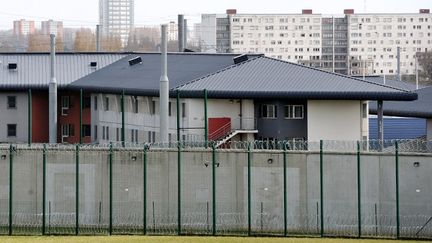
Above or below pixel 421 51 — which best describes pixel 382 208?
below

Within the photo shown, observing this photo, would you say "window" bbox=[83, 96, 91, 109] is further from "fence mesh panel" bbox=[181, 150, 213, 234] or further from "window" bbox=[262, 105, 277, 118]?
"fence mesh panel" bbox=[181, 150, 213, 234]

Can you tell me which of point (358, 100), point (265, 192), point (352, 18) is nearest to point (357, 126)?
point (358, 100)

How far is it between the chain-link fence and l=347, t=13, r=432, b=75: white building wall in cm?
14782

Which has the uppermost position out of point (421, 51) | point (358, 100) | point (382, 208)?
point (421, 51)

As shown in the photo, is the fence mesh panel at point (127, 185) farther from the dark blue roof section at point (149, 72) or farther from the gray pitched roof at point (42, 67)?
the gray pitched roof at point (42, 67)

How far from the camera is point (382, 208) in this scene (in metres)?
30.3

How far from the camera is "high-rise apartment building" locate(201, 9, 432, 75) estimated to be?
575ft

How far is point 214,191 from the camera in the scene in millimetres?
30641

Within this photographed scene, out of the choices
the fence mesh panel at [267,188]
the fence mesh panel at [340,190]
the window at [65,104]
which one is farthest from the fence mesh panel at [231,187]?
the window at [65,104]

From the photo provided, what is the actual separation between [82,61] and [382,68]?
119m

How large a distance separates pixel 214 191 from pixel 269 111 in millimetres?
22416

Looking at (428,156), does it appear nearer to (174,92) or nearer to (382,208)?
(382,208)

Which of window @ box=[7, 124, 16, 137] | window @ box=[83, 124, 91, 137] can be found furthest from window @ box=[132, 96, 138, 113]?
window @ box=[7, 124, 16, 137]

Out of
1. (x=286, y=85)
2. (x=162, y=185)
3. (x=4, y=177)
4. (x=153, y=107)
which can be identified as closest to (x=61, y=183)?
(x=4, y=177)
